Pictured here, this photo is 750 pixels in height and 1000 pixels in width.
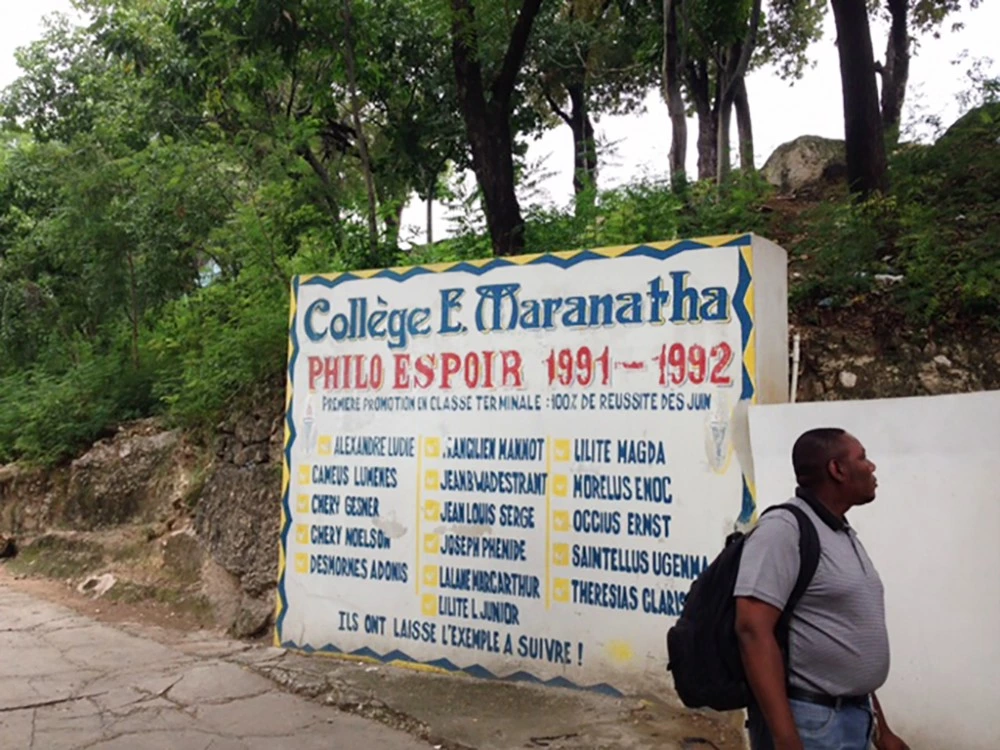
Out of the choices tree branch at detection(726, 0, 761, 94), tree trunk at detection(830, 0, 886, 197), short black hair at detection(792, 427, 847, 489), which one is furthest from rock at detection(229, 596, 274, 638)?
tree branch at detection(726, 0, 761, 94)

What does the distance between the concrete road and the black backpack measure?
9.12 ft

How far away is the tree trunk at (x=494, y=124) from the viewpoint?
391 inches

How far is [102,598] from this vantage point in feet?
28.7

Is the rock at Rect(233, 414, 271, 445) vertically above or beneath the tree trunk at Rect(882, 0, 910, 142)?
beneath

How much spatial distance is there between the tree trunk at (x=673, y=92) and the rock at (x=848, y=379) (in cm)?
556

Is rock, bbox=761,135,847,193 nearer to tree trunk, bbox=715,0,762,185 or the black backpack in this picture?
tree trunk, bbox=715,0,762,185

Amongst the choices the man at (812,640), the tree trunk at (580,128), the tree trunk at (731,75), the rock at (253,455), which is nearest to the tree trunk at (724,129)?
the tree trunk at (731,75)

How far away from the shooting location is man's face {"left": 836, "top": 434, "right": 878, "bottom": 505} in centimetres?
275

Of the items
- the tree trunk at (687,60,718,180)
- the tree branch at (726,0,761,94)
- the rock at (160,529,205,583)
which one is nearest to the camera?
the rock at (160,529,205,583)

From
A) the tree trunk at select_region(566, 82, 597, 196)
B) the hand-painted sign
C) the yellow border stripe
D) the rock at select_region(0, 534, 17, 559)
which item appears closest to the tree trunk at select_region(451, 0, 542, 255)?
the yellow border stripe

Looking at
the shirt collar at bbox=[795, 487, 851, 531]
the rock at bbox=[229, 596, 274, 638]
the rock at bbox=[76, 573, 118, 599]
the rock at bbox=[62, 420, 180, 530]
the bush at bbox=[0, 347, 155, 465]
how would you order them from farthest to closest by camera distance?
the bush at bbox=[0, 347, 155, 465] → the rock at bbox=[62, 420, 180, 530] → the rock at bbox=[76, 573, 118, 599] → the rock at bbox=[229, 596, 274, 638] → the shirt collar at bbox=[795, 487, 851, 531]

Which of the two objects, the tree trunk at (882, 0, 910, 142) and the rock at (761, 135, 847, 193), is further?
the tree trunk at (882, 0, 910, 142)

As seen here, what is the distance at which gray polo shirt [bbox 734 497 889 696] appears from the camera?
2.56m

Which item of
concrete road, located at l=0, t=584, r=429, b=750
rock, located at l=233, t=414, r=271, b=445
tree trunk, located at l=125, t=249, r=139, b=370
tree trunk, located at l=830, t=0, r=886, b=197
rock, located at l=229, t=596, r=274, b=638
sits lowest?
concrete road, located at l=0, t=584, r=429, b=750
